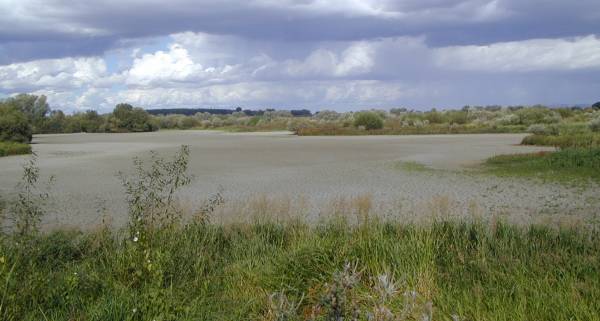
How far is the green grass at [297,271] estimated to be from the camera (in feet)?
15.1

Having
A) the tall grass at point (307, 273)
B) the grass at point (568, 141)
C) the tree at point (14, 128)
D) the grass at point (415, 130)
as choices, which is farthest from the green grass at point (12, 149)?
the grass at point (568, 141)

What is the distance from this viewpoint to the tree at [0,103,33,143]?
41812mm

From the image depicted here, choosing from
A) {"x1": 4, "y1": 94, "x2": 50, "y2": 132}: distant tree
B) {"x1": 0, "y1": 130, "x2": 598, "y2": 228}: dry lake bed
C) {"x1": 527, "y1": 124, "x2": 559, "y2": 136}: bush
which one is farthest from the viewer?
{"x1": 4, "y1": 94, "x2": 50, "y2": 132}: distant tree

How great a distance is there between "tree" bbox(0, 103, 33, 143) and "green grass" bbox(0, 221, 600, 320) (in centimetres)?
3874

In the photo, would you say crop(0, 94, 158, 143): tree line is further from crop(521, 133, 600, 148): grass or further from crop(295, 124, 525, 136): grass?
crop(521, 133, 600, 148): grass

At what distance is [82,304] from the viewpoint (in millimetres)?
4930

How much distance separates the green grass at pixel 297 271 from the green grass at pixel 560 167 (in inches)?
451

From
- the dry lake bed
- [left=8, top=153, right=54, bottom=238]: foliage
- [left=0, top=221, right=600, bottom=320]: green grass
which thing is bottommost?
the dry lake bed

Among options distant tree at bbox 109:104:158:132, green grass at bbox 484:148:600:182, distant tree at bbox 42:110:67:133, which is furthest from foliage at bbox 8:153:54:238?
distant tree at bbox 42:110:67:133

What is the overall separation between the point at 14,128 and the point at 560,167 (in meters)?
38.7

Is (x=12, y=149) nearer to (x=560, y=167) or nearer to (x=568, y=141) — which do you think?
(x=560, y=167)

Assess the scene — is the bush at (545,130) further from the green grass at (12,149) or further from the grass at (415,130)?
the green grass at (12,149)

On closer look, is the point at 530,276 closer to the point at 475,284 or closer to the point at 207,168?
the point at 475,284

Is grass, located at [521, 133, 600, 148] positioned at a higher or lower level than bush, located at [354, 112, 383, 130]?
lower
